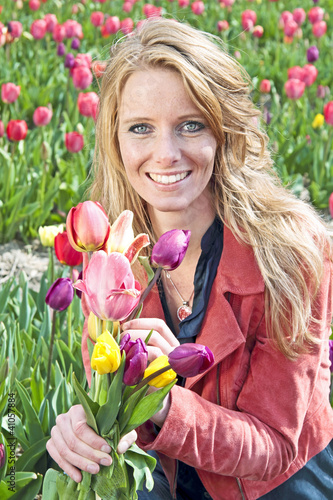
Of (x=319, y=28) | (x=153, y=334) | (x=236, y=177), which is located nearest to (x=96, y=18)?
(x=319, y=28)

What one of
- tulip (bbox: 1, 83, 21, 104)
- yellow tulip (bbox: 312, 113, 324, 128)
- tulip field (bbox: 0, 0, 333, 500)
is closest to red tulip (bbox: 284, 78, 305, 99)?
tulip field (bbox: 0, 0, 333, 500)

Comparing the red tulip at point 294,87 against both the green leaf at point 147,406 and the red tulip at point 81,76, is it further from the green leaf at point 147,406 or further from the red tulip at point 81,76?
the green leaf at point 147,406

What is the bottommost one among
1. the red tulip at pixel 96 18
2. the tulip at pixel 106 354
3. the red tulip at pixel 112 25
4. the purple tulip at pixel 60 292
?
the purple tulip at pixel 60 292

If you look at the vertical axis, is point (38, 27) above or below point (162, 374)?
above

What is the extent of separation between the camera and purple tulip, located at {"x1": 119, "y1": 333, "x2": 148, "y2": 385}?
3.72 ft

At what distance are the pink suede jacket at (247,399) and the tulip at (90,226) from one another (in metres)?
0.48

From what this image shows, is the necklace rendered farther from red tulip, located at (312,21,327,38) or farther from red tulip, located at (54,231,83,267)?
red tulip, located at (312,21,327,38)

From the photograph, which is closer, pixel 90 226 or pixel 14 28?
pixel 90 226

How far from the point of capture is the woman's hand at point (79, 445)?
124 centimetres

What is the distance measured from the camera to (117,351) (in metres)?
1.10

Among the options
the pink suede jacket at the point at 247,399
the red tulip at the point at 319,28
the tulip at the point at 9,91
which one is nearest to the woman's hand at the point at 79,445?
the pink suede jacket at the point at 247,399

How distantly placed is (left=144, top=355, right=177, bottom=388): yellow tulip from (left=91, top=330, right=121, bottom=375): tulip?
0.10 metres

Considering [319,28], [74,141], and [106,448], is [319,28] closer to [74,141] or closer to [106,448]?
[74,141]

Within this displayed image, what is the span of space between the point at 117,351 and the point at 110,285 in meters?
0.10
